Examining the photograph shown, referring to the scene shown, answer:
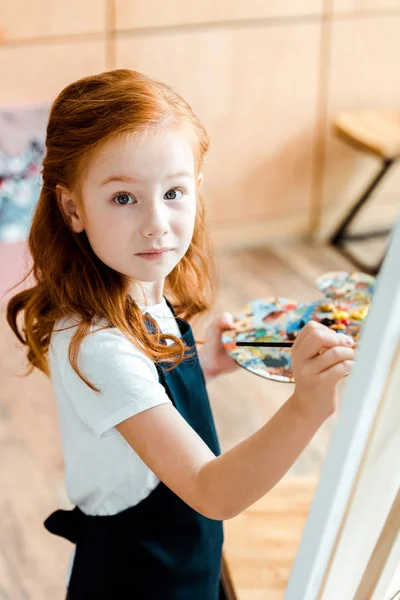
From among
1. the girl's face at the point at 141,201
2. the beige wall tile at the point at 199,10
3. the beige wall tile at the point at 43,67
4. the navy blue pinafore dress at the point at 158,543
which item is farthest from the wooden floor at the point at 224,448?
the beige wall tile at the point at 199,10

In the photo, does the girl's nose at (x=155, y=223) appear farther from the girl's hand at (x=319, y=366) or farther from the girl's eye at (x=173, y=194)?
the girl's hand at (x=319, y=366)

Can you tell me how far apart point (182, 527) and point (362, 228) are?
2.57m

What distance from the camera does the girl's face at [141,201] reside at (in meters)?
0.79

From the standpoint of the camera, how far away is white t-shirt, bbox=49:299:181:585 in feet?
2.61

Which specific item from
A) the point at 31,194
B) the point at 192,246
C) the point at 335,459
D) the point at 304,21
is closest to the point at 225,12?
the point at 304,21

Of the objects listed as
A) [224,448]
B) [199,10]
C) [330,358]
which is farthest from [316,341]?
[199,10]

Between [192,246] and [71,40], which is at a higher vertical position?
[192,246]

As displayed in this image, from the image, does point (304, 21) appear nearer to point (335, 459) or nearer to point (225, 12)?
point (225, 12)

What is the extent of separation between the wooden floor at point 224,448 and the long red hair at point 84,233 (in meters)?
0.38

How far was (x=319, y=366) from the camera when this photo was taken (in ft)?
2.17

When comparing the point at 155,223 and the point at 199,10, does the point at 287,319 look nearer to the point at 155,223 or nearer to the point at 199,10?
the point at 155,223

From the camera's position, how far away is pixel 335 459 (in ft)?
1.59

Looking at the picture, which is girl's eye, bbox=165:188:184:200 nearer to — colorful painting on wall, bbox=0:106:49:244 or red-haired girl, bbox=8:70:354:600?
red-haired girl, bbox=8:70:354:600

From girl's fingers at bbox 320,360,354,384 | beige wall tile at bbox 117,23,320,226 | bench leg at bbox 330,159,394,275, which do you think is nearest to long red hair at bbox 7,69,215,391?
girl's fingers at bbox 320,360,354,384
